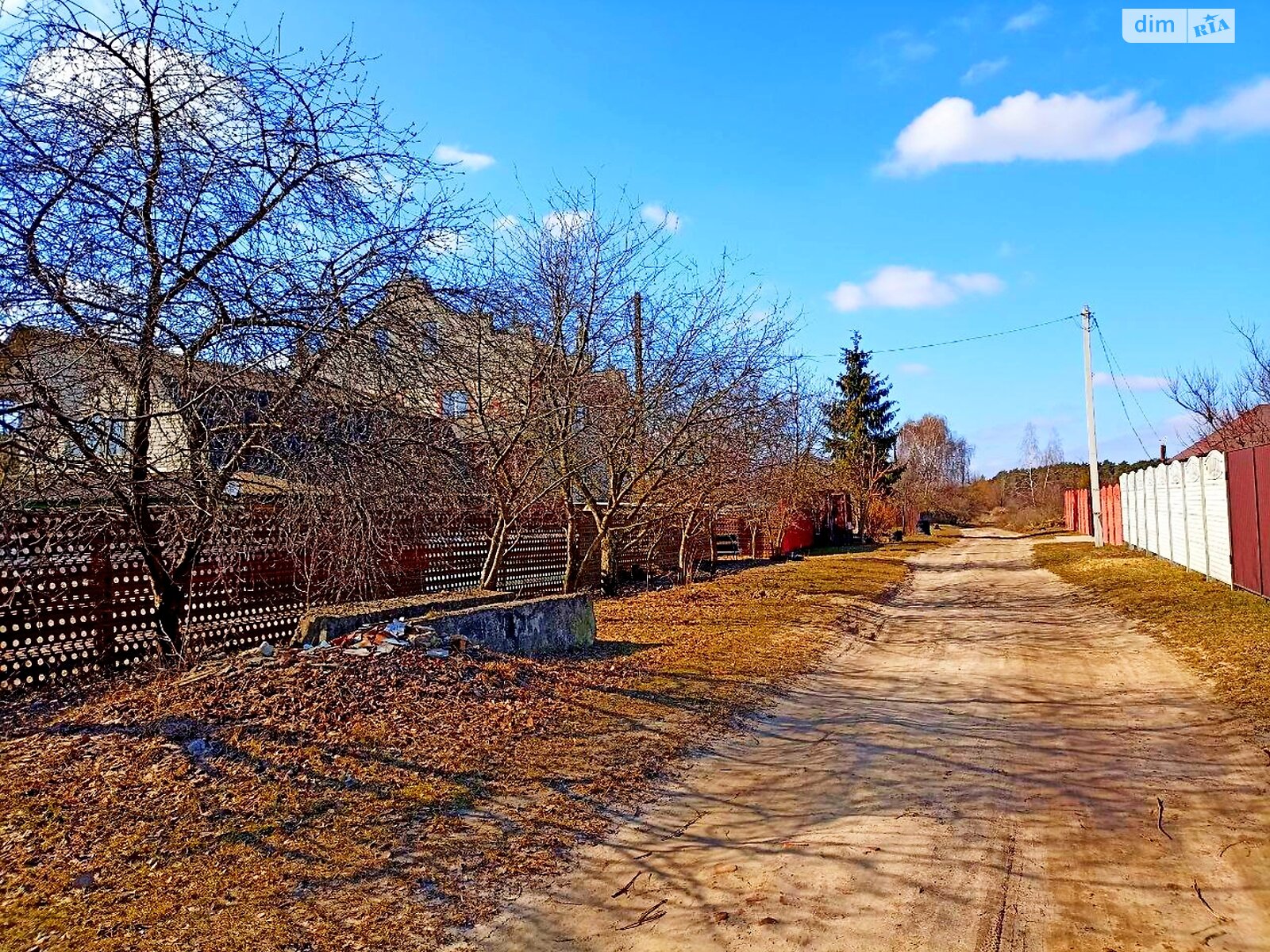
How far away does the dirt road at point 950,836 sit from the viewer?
3244 mm

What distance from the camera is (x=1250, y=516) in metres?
12.3

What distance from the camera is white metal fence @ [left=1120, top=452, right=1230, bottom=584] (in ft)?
46.6

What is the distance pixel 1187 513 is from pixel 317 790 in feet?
57.9

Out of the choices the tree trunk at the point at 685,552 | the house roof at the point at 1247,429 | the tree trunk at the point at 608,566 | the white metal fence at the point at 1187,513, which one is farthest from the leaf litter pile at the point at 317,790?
the house roof at the point at 1247,429

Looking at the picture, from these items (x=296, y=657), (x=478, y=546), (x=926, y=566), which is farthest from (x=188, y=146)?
(x=926, y=566)

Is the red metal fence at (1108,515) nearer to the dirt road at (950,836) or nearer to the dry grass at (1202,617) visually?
the dry grass at (1202,617)

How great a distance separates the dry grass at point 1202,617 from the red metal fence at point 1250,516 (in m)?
0.33

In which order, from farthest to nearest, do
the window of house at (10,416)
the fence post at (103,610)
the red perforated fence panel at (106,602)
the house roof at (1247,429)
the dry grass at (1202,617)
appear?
1. the house roof at (1247,429)
2. the fence post at (103,610)
3. the dry grass at (1202,617)
4. the red perforated fence panel at (106,602)
5. the window of house at (10,416)

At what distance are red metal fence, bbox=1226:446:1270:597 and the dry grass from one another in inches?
12.8

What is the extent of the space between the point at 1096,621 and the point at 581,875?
10213 millimetres

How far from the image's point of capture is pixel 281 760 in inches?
191

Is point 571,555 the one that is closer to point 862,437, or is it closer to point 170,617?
point 170,617

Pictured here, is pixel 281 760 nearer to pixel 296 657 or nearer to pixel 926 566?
pixel 296 657

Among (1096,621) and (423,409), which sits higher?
(423,409)
